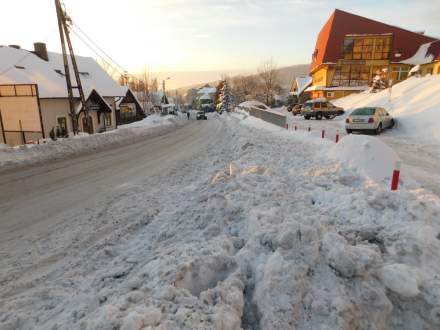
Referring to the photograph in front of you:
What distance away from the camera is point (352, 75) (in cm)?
4356

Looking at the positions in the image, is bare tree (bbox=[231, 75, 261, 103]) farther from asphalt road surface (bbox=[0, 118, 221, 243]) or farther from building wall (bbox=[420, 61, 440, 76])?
asphalt road surface (bbox=[0, 118, 221, 243])

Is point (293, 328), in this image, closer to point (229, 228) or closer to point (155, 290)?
point (155, 290)

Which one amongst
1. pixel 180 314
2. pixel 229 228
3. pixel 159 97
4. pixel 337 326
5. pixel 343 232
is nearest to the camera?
pixel 180 314

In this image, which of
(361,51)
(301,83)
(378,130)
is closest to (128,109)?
(378,130)

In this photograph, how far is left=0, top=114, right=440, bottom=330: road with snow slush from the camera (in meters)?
2.99

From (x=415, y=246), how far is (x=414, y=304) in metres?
1.01

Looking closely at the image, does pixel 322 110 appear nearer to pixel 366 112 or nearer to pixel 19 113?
pixel 366 112

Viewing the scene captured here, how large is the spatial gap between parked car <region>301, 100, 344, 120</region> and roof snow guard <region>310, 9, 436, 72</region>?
16917 millimetres

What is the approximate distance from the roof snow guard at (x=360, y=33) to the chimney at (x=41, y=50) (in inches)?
1493

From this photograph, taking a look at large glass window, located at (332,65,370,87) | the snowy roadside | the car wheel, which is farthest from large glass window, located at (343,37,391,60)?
the snowy roadside

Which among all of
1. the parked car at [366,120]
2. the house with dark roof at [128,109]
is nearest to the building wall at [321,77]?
the parked car at [366,120]

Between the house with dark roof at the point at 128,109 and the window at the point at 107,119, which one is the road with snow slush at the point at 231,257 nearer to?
the window at the point at 107,119

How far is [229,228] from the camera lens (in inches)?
191

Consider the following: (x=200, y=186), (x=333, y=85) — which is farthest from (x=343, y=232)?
(x=333, y=85)
